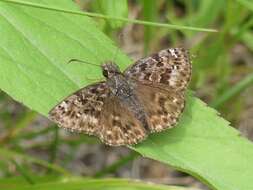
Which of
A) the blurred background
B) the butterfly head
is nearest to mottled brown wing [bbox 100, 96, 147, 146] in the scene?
the butterfly head

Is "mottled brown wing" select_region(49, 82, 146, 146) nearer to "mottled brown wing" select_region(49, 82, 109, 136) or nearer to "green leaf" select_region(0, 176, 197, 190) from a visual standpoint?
"mottled brown wing" select_region(49, 82, 109, 136)

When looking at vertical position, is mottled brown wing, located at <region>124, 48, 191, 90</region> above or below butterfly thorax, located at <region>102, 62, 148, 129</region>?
above

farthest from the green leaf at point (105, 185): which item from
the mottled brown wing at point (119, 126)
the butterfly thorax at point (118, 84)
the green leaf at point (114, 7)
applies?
the green leaf at point (114, 7)

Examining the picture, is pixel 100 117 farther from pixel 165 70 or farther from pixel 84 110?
pixel 165 70

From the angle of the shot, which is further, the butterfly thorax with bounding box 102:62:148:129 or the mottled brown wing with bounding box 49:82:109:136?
the butterfly thorax with bounding box 102:62:148:129

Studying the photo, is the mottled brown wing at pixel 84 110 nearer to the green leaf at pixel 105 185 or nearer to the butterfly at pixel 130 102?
the butterfly at pixel 130 102

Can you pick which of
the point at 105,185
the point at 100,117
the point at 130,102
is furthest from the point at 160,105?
Result: the point at 105,185
